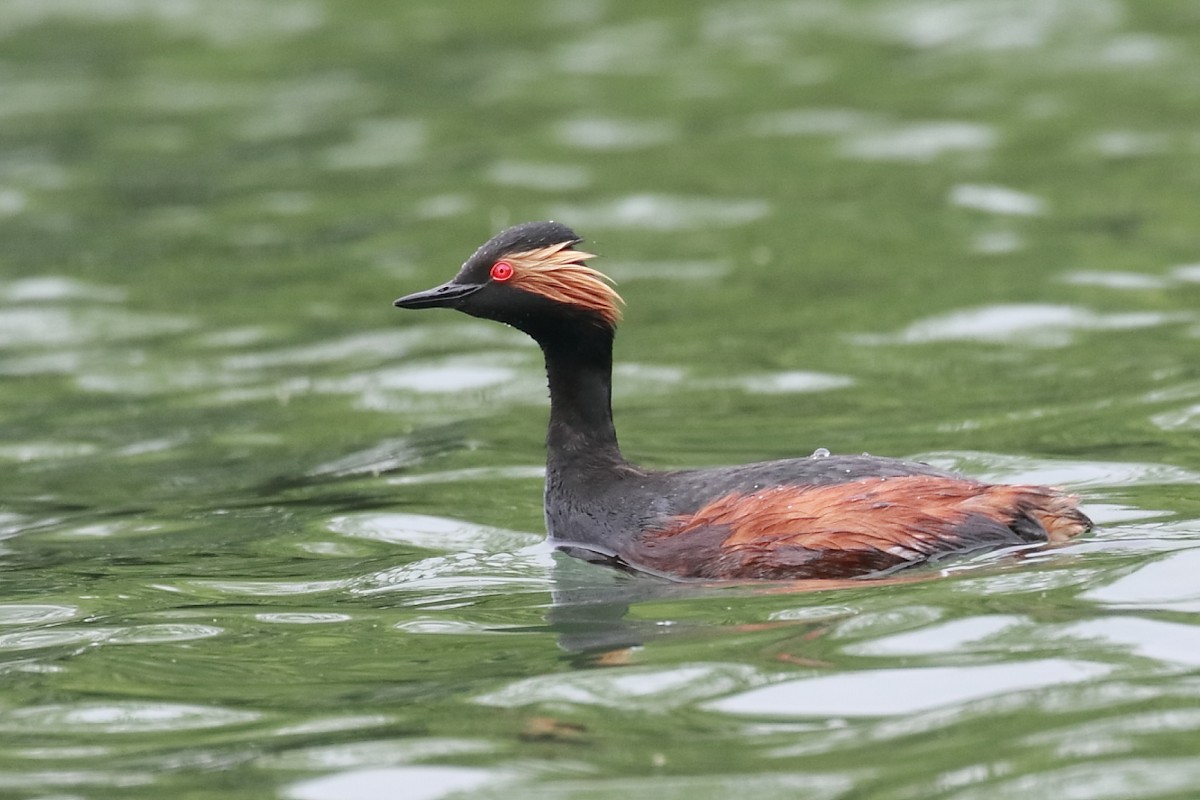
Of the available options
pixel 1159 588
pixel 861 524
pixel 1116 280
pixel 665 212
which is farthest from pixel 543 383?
pixel 1159 588

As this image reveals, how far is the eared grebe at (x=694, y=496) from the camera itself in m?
7.45

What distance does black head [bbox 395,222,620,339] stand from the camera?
8477 millimetres

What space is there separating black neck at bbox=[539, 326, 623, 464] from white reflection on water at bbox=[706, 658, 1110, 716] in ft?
8.85

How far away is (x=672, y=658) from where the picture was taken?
21.6ft

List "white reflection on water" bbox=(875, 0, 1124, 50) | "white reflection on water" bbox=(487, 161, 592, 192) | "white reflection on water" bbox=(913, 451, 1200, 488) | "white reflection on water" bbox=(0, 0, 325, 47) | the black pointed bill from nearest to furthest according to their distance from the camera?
the black pointed bill
"white reflection on water" bbox=(913, 451, 1200, 488)
"white reflection on water" bbox=(487, 161, 592, 192)
"white reflection on water" bbox=(875, 0, 1124, 50)
"white reflection on water" bbox=(0, 0, 325, 47)

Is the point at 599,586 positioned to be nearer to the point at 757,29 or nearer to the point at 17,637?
the point at 17,637

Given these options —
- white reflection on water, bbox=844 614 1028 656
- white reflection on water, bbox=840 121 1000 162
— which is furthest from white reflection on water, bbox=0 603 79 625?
white reflection on water, bbox=840 121 1000 162

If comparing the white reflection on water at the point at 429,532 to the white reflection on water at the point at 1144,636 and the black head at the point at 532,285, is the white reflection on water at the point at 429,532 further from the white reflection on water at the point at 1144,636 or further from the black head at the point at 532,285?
the white reflection on water at the point at 1144,636

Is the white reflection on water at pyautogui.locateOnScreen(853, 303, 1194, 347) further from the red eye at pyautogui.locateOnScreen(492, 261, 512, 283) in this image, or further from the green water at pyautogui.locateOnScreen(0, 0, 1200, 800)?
the red eye at pyautogui.locateOnScreen(492, 261, 512, 283)

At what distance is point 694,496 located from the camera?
793cm

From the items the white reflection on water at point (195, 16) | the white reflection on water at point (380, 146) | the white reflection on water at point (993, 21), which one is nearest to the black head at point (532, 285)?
the white reflection on water at point (380, 146)

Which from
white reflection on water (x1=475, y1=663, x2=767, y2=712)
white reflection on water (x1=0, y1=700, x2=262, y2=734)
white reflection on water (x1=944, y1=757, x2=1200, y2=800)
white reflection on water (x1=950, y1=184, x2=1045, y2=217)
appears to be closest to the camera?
white reflection on water (x1=944, y1=757, x2=1200, y2=800)

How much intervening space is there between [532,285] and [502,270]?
0.15m

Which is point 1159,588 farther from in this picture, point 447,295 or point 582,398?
point 447,295
